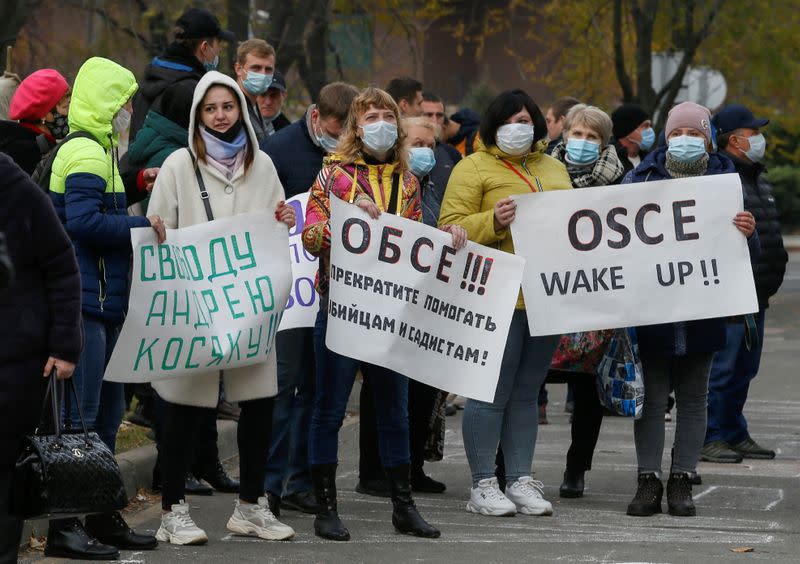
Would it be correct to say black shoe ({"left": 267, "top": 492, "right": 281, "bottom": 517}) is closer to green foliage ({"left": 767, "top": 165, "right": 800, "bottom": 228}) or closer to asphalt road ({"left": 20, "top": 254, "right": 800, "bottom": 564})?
asphalt road ({"left": 20, "top": 254, "right": 800, "bottom": 564})

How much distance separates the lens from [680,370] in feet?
25.0

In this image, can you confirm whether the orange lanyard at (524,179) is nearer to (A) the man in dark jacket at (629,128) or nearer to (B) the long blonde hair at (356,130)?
(B) the long blonde hair at (356,130)

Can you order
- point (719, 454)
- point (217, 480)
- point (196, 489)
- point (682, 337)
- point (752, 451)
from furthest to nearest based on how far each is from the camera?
point (752, 451) → point (719, 454) → point (217, 480) → point (196, 489) → point (682, 337)

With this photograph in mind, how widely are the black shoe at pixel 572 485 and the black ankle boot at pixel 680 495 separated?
0.60 metres

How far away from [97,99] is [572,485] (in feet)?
10.5

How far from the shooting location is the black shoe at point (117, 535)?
6598 mm

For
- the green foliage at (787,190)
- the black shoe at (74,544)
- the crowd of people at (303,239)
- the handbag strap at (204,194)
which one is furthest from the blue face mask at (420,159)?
the green foliage at (787,190)

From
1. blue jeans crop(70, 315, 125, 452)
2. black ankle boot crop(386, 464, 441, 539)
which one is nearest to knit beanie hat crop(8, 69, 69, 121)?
blue jeans crop(70, 315, 125, 452)

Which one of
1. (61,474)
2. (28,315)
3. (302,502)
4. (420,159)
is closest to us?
(28,315)

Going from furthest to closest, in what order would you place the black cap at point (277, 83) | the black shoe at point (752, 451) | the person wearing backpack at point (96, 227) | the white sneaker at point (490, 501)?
the black shoe at point (752, 451) → the black cap at point (277, 83) → the white sneaker at point (490, 501) → the person wearing backpack at point (96, 227)

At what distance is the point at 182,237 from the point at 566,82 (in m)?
17.6

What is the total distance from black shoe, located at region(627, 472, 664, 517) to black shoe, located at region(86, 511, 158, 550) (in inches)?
90.8

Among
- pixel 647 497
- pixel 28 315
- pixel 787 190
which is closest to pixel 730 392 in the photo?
pixel 647 497

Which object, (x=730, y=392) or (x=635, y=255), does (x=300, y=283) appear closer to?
(x=635, y=255)
